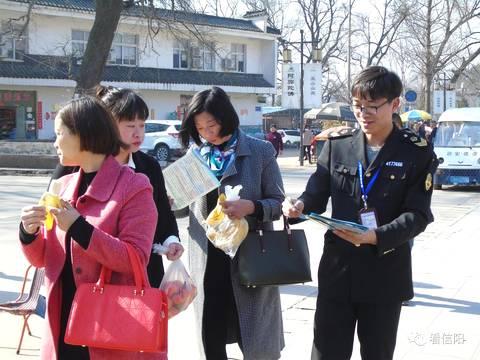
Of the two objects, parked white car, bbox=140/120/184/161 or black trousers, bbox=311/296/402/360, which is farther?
parked white car, bbox=140/120/184/161

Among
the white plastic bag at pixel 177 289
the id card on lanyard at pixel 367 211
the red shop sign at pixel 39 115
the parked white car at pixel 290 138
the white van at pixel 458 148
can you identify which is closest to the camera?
the white plastic bag at pixel 177 289

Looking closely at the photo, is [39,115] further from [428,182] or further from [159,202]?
[428,182]

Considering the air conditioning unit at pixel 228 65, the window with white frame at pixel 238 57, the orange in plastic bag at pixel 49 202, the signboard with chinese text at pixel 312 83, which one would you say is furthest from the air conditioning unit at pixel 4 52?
the orange in plastic bag at pixel 49 202

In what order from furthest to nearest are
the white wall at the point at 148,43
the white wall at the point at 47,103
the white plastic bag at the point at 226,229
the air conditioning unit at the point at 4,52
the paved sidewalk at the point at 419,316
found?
1. the white wall at the point at 148,43
2. the white wall at the point at 47,103
3. the air conditioning unit at the point at 4,52
4. the paved sidewalk at the point at 419,316
5. the white plastic bag at the point at 226,229

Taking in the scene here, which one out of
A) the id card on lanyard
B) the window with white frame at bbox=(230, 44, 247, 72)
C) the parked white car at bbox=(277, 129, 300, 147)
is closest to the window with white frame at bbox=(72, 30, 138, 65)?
Result: the window with white frame at bbox=(230, 44, 247, 72)

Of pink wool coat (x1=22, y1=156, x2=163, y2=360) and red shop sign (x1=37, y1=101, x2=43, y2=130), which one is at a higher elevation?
red shop sign (x1=37, y1=101, x2=43, y2=130)

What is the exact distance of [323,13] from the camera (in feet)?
178

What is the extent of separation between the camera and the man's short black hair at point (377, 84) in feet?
9.40

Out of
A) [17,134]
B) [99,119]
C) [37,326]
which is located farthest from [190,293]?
A: [17,134]

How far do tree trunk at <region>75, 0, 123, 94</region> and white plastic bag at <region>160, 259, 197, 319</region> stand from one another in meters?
18.9

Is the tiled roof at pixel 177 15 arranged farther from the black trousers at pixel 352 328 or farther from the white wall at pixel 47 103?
the black trousers at pixel 352 328

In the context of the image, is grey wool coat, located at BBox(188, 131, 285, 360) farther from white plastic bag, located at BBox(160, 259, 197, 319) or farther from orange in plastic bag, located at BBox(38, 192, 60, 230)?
orange in plastic bag, located at BBox(38, 192, 60, 230)

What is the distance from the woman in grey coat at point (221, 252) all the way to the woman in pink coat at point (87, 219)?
0.97m

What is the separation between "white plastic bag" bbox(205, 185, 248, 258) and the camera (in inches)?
123
